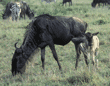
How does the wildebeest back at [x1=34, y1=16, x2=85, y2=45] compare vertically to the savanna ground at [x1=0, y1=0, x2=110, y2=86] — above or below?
above

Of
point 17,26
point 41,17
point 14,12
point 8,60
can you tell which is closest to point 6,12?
point 14,12

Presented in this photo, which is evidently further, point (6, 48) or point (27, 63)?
point (6, 48)

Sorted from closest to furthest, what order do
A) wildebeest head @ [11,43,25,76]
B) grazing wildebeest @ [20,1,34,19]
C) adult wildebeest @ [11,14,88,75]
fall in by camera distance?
1. wildebeest head @ [11,43,25,76]
2. adult wildebeest @ [11,14,88,75]
3. grazing wildebeest @ [20,1,34,19]

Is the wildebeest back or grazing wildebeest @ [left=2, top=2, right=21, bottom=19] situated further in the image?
grazing wildebeest @ [left=2, top=2, right=21, bottom=19]

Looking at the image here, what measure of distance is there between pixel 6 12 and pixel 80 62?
1032cm

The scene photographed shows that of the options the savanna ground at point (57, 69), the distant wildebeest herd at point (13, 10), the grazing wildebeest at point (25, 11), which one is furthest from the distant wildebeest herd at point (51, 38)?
the grazing wildebeest at point (25, 11)

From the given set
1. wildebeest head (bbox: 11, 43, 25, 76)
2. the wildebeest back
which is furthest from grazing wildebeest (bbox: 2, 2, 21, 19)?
wildebeest head (bbox: 11, 43, 25, 76)

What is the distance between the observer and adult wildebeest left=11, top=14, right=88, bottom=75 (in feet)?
15.6

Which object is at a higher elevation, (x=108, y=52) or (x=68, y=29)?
(x=68, y=29)

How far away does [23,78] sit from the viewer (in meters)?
4.63

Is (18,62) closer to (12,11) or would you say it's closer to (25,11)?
(12,11)

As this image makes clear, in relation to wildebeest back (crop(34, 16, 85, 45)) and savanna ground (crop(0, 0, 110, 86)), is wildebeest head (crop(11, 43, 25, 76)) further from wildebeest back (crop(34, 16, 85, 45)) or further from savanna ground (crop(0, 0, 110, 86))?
wildebeest back (crop(34, 16, 85, 45))

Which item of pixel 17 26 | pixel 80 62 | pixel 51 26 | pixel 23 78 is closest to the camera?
pixel 23 78

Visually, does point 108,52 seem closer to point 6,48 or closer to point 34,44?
point 34,44
